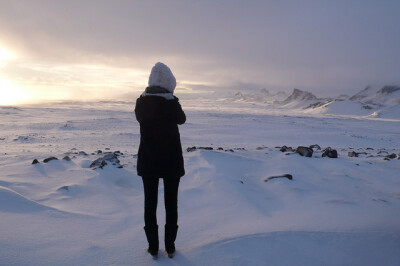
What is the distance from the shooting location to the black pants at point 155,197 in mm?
2910

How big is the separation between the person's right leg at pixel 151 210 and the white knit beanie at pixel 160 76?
922 mm

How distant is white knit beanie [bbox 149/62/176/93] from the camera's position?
2.80 meters

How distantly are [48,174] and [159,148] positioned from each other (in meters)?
4.28

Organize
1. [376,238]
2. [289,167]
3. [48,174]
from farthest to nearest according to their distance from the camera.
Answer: [289,167] < [48,174] < [376,238]

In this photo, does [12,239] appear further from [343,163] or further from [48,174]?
[343,163]

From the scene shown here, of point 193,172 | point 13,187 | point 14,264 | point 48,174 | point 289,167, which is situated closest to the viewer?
point 14,264

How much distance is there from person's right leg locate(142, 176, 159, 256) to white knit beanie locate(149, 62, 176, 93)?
922mm

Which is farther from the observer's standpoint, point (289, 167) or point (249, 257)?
point (289, 167)

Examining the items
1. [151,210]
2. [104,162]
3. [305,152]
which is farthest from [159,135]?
[305,152]

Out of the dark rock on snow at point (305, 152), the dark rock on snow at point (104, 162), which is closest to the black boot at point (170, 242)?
the dark rock on snow at point (104, 162)

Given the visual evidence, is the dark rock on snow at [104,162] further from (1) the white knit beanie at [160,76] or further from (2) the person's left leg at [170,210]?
(1) the white knit beanie at [160,76]

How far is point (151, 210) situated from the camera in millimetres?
2973

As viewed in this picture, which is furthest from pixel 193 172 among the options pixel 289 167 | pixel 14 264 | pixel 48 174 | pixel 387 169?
pixel 387 169

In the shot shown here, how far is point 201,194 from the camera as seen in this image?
5.18 m
